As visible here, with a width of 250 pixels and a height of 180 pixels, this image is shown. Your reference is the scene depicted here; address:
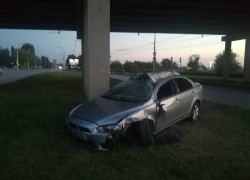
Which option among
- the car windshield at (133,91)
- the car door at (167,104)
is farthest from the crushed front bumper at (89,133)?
the car door at (167,104)

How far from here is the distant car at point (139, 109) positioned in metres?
4.49

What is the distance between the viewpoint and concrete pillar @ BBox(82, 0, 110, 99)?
9.37 meters

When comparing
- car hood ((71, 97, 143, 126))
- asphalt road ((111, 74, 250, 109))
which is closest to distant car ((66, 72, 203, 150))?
car hood ((71, 97, 143, 126))

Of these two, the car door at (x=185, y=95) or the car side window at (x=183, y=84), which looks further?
the car side window at (x=183, y=84)

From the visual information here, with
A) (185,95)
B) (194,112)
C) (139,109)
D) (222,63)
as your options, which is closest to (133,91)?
(139,109)

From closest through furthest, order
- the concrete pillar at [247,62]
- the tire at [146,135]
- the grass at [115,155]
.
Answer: the grass at [115,155] → the tire at [146,135] → the concrete pillar at [247,62]

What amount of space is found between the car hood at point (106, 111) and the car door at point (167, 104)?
649mm

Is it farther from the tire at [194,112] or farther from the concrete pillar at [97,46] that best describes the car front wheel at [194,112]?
the concrete pillar at [97,46]

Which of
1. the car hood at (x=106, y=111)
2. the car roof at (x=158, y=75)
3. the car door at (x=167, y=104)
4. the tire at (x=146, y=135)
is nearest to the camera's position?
the car hood at (x=106, y=111)

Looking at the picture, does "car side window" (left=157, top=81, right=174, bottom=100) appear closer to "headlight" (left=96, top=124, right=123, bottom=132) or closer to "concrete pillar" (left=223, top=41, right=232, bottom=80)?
"headlight" (left=96, top=124, right=123, bottom=132)

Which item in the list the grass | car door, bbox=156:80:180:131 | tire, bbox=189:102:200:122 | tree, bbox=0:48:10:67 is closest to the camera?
the grass

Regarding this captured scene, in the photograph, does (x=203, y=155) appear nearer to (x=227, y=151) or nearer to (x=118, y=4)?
(x=227, y=151)

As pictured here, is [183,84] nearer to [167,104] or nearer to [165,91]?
[165,91]

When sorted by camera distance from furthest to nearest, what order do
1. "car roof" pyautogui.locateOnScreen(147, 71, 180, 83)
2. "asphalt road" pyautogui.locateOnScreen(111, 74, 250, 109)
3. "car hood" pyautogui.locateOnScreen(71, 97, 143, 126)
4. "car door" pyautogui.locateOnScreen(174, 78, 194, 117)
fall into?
"asphalt road" pyautogui.locateOnScreen(111, 74, 250, 109) → "car door" pyautogui.locateOnScreen(174, 78, 194, 117) → "car roof" pyautogui.locateOnScreen(147, 71, 180, 83) → "car hood" pyautogui.locateOnScreen(71, 97, 143, 126)
